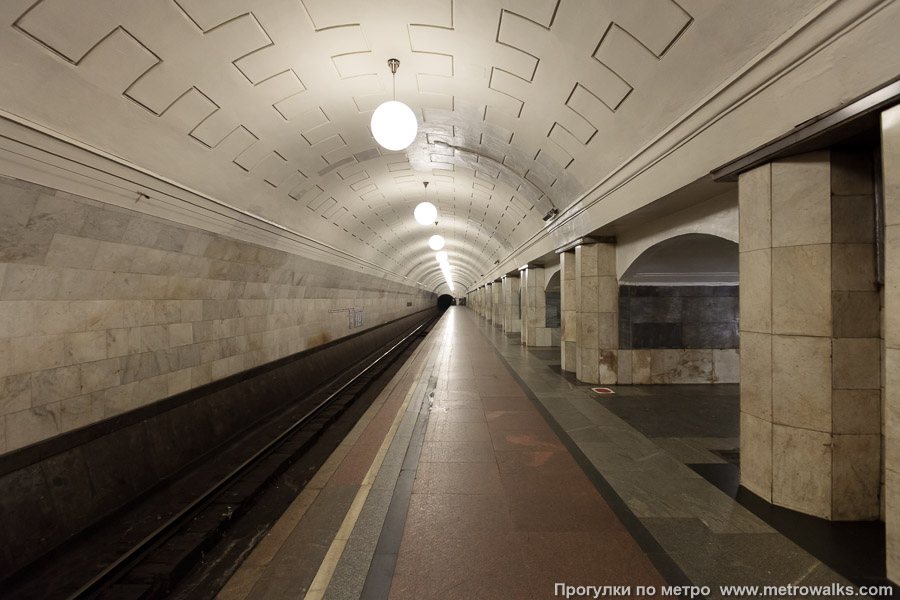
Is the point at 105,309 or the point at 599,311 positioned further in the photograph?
the point at 599,311

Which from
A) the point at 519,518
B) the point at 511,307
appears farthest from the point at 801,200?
the point at 511,307

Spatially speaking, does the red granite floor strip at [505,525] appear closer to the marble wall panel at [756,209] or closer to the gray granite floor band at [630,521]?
the gray granite floor band at [630,521]

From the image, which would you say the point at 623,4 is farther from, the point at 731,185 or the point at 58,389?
the point at 58,389

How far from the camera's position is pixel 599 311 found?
24.1 feet

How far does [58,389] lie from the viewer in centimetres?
381

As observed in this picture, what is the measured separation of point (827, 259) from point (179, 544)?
5907 mm

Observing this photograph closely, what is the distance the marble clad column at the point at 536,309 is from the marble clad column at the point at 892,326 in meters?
Answer: 10.6

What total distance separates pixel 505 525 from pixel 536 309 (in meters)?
10.5

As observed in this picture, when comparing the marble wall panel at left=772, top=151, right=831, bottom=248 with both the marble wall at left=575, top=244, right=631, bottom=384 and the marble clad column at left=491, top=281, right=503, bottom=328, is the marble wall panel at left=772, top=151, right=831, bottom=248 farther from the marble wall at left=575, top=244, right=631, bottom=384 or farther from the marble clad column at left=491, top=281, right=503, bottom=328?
the marble clad column at left=491, top=281, right=503, bottom=328

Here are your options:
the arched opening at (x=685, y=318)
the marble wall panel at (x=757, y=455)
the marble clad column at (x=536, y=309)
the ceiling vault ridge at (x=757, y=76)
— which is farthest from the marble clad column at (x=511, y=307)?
the marble wall panel at (x=757, y=455)

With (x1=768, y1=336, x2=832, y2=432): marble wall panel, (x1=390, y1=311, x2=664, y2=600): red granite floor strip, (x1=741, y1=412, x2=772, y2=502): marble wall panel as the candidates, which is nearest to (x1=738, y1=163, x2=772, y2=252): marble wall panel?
(x1=768, y1=336, x2=832, y2=432): marble wall panel

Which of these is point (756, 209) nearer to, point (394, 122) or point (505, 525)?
point (505, 525)

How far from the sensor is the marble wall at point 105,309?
134 inches

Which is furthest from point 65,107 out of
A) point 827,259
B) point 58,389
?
point 827,259
